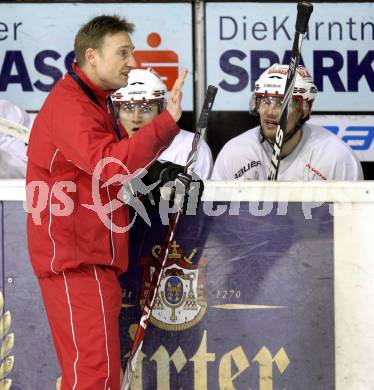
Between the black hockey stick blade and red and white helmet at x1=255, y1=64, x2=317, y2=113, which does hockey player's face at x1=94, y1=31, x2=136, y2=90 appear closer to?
the black hockey stick blade

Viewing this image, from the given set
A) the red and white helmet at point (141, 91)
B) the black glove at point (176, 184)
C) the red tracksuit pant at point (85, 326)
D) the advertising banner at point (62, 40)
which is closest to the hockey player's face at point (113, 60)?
the black glove at point (176, 184)

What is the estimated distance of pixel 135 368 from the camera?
152 inches

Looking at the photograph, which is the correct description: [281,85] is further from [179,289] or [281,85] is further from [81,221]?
[81,221]

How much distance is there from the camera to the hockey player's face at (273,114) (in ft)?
15.7

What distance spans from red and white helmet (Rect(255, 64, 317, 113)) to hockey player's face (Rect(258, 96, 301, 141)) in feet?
0.10

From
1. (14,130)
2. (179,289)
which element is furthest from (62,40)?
(179,289)

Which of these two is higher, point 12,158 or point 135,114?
point 135,114

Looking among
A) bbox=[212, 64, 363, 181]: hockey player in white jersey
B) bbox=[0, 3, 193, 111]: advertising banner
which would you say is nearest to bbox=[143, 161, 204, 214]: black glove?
bbox=[212, 64, 363, 181]: hockey player in white jersey

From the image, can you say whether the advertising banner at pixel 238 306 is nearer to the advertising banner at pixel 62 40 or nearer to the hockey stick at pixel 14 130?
the hockey stick at pixel 14 130

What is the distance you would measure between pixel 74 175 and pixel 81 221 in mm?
141

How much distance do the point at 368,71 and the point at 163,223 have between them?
215 cm

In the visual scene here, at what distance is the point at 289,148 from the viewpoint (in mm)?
4832

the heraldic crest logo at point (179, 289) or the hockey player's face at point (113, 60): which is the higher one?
the hockey player's face at point (113, 60)

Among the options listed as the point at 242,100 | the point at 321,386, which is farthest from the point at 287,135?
the point at 321,386
